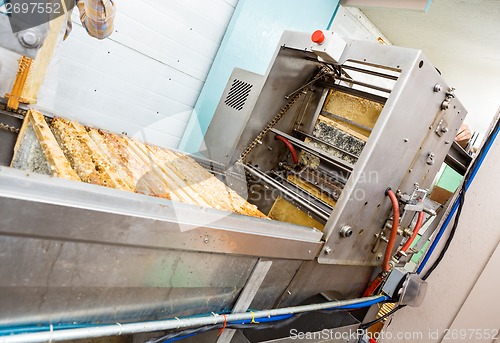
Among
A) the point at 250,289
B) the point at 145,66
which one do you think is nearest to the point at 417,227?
the point at 250,289

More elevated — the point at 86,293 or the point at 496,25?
the point at 496,25

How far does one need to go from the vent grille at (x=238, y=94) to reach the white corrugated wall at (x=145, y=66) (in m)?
0.99

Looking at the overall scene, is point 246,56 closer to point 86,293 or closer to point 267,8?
point 267,8

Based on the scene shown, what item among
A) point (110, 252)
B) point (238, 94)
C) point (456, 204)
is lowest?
point (110, 252)

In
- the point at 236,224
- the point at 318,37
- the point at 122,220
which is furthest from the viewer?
the point at 318,37

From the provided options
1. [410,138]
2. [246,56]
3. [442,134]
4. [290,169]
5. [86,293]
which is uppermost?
[246,56]

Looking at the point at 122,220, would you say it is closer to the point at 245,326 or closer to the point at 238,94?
the point at 245,326

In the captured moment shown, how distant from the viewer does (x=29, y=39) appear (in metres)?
0.72

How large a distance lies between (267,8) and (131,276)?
3.26m

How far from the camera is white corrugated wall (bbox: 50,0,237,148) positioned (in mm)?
2883

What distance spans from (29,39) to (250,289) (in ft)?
3.91

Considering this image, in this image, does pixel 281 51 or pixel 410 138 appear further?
pixel 281 51

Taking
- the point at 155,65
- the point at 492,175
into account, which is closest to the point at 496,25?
the point at 492,175

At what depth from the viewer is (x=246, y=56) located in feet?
11.3
